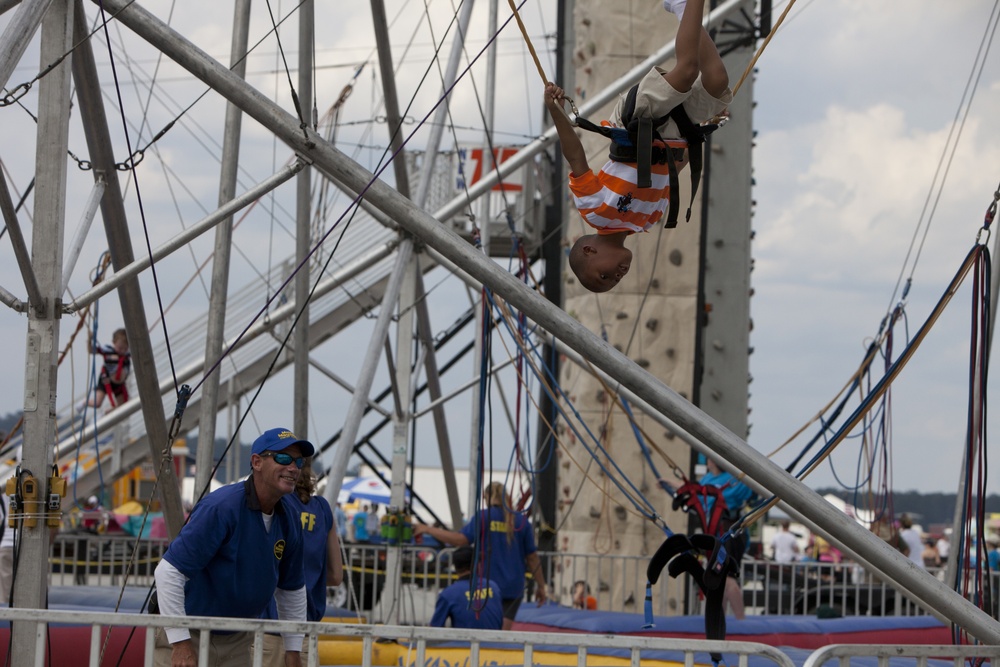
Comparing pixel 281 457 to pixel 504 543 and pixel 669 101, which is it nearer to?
pixel 669 101

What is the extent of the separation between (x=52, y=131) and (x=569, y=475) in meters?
8.92

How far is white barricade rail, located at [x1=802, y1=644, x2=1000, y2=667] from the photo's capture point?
4.55 metres

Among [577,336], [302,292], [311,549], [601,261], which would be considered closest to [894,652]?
[577,336]

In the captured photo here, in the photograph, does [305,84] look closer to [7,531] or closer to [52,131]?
[52,131]

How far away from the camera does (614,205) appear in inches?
195

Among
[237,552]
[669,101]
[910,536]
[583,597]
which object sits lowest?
[583,597]

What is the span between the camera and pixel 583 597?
44.0 ft

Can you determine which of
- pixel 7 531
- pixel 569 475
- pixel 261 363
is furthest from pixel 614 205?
pixel 261 363

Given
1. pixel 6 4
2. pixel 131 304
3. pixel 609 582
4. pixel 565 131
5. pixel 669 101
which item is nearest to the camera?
pixel 669 101

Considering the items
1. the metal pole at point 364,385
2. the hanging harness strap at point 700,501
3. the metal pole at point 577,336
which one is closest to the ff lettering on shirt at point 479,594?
the metal pole at point 364,385

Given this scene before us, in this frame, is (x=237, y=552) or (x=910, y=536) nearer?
(x=237, y=552)

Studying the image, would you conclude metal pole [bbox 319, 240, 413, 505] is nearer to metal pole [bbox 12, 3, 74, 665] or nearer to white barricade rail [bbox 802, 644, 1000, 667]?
metal pole [bbox 12, 3, 74, 665]

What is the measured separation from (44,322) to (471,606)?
3190mm

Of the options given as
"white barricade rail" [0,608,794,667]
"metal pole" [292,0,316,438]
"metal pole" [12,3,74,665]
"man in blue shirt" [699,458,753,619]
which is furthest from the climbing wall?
"white barricade rail" [0,608,794,667]
